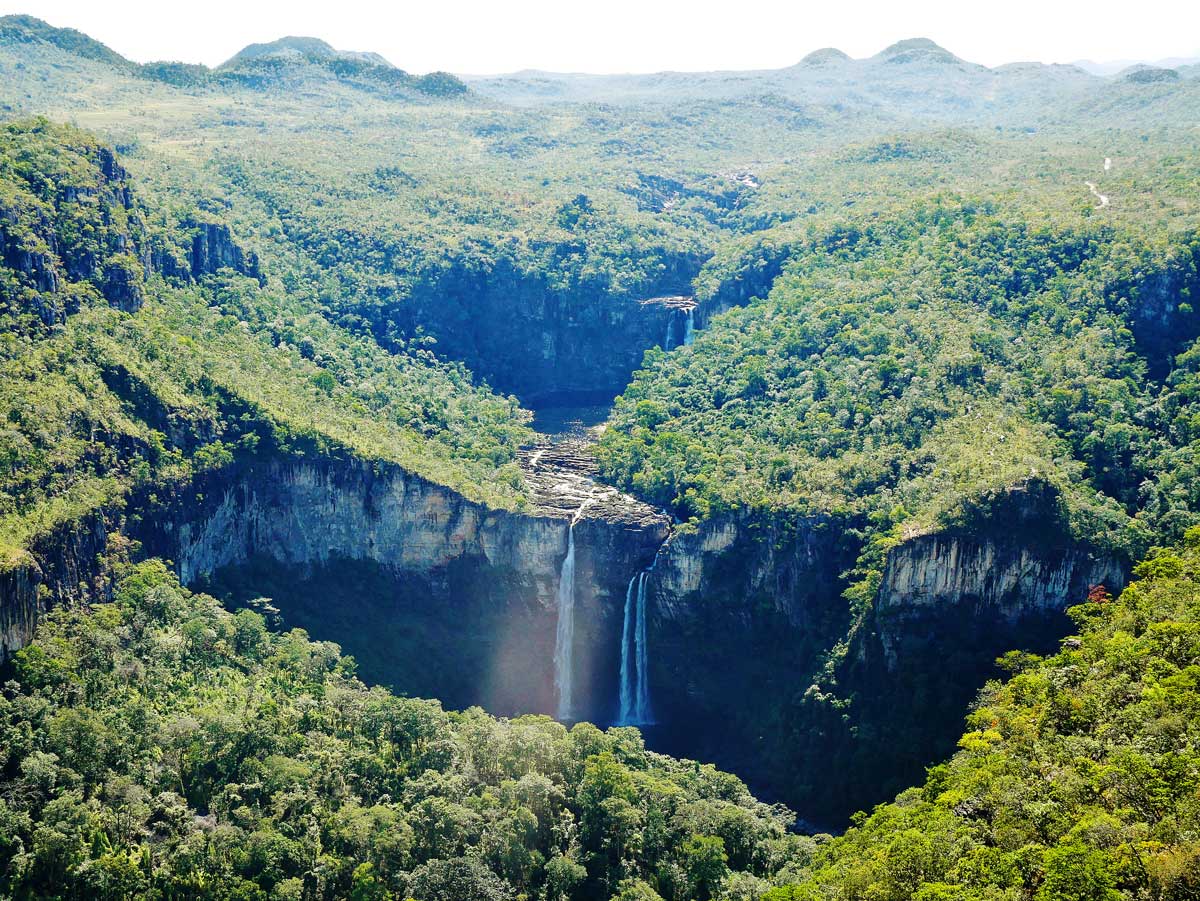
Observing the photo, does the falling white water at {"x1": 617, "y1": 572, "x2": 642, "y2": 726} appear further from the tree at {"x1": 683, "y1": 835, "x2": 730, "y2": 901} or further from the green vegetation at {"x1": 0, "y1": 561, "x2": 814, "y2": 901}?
the tree at {"x1": 683, "y1": 835, "x2": 730, "y2": 901}

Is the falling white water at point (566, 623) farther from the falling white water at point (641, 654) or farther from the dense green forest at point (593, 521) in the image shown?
the falling white water at point (641, 654)

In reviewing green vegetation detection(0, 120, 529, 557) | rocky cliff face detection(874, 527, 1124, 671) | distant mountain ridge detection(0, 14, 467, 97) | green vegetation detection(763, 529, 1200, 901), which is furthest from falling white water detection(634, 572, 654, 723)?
distant mountain ridge detection(0, 14, 467, 97)

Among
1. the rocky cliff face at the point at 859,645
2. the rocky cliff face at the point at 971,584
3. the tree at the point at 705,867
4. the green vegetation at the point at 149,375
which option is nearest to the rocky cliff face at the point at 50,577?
the green vegetation at the point at 149,375

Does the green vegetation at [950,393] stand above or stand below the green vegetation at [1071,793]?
above

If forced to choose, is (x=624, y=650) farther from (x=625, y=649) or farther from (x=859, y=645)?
(x=859, y=645)

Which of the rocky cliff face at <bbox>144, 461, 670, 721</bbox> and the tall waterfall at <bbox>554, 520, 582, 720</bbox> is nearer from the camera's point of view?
the rocky cliff face at <bbox>144, 461, 670, 721</bbox>

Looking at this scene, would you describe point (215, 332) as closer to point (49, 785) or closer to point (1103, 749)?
point (49, 785)

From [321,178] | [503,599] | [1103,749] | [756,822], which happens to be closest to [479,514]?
[503,599]
